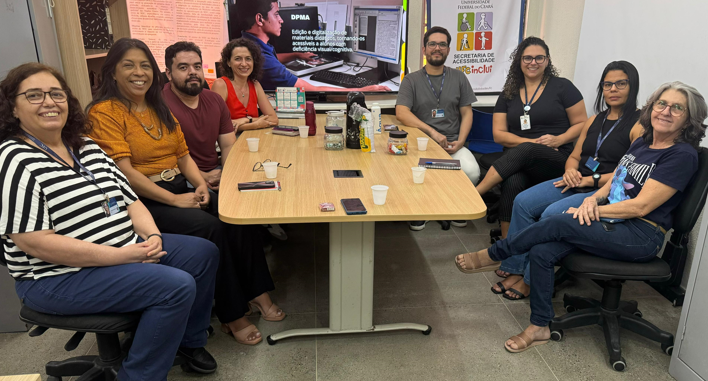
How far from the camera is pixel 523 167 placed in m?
3.04

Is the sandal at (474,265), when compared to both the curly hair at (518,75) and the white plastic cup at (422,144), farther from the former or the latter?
the curly hair at (518,75)

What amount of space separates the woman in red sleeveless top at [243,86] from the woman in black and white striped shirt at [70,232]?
5.23 feet

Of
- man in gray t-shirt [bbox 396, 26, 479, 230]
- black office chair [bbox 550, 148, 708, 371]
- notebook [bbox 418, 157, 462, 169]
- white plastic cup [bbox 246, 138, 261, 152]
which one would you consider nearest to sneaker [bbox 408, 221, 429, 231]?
man in gray t-shirt [bbox 396, 26, 479, 230]

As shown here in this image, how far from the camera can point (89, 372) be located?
1812 millimetres

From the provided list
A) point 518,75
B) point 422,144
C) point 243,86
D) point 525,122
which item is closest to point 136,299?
point 422,144

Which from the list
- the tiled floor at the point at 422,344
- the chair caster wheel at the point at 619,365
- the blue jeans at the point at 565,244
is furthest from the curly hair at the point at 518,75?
the chair caster wheel at the point at 619,365

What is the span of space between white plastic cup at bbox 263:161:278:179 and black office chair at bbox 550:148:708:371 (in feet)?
4.46

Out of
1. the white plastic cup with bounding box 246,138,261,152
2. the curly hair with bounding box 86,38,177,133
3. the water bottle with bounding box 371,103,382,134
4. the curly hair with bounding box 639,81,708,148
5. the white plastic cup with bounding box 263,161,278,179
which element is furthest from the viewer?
the water bottle with bounding box 371,103,382,134

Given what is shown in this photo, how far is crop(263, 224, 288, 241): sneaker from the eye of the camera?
345cm

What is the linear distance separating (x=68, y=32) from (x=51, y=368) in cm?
241

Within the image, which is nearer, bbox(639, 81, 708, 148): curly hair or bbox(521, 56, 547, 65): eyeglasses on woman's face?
bbox(639, 81, 708, 148): curly hair

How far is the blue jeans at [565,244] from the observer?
2074 mm

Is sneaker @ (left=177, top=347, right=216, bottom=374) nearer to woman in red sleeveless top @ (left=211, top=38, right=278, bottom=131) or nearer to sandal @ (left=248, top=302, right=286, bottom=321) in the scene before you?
sandal @ (left=248, top=302, right=286, bottom=321)

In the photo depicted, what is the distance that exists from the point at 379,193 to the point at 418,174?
0.35 meters
